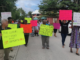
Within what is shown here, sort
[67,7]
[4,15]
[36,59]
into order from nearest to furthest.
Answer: [36,59] < [4,15] < [67,7]

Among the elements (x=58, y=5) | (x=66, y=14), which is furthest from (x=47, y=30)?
(x=58, y=5)

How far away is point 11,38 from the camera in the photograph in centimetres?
348

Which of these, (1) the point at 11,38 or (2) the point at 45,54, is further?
(2) the point at 45,54

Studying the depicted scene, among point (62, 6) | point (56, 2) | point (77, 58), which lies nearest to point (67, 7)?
point (62, 6)

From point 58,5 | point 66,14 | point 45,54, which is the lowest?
point 45,54

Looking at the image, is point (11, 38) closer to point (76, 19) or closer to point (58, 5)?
point (76, 19)

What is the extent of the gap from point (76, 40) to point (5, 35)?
346cm

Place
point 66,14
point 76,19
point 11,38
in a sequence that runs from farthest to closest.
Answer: point 66,14
point 76,19
point 11,38

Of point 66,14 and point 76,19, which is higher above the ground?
point 66,14

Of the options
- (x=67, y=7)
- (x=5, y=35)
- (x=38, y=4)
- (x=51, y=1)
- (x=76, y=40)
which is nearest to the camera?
(x=5, y=35)

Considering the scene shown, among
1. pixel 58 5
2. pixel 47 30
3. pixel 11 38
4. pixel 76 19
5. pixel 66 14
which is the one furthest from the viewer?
pixel 58 5

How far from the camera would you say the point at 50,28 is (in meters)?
5.97

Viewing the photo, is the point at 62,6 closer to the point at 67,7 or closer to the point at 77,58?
the point at 67,7

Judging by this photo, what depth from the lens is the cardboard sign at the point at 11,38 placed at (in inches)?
132
